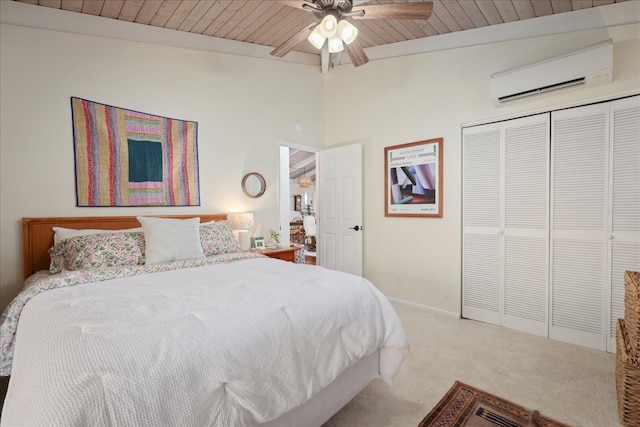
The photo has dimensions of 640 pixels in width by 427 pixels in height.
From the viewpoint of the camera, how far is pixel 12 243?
7.78ft

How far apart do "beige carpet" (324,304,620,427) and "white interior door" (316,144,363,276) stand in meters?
1.43

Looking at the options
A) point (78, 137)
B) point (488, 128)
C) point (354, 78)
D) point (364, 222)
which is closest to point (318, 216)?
point (364, 222)

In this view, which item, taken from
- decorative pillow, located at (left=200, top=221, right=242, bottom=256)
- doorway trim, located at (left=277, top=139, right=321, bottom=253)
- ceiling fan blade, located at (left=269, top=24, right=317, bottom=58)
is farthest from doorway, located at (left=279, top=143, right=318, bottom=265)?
ceiling fan blade, located at (left=269, top=24, right=317, bottom=58)

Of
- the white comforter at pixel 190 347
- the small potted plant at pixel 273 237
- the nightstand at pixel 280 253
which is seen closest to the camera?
the white comforter at pixel 190 347

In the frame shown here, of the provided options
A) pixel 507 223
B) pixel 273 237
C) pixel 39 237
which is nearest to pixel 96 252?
pixel 39 237

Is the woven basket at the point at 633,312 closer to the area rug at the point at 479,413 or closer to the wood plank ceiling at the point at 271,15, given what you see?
the area rug at the point at 479,413

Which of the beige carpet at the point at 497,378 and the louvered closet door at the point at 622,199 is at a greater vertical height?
the louvered closet door at the point at 622,199

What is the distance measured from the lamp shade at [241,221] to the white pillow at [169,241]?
0.80 metres

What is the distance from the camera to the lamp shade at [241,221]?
345 centimetres

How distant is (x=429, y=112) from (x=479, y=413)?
2835 mm

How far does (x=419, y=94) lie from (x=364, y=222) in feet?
5.44

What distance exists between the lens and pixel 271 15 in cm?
295

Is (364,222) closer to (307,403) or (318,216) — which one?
(318,216)

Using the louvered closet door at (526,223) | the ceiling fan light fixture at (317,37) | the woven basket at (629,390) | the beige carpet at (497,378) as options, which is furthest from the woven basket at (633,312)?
the ceiling fan light fixture at (317,37)
